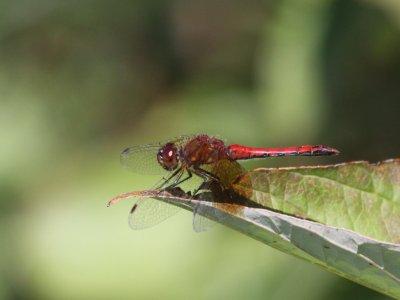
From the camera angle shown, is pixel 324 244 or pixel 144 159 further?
pixel 144 159

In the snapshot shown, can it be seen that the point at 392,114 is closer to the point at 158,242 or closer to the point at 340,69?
the point at 340,69

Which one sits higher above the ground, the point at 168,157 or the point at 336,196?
the point at 168,157

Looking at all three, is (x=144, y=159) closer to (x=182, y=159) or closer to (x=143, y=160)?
(x=143, y=160)

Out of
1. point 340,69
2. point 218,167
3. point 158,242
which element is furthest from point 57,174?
point 218,167

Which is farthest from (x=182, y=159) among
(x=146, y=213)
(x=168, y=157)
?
(x=146, y=213)

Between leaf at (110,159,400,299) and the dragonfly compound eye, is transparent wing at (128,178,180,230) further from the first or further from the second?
leaf at (110,159,400,299)

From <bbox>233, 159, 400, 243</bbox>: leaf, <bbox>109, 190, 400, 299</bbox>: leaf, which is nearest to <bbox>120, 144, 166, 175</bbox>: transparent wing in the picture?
<bbox>233, 159, 400, 243</bbox>: leaf
